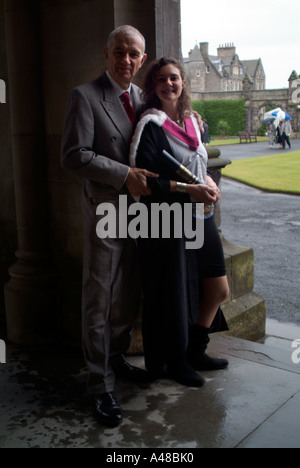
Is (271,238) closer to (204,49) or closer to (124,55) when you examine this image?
(124,55)

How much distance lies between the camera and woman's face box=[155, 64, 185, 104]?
2.59 metres

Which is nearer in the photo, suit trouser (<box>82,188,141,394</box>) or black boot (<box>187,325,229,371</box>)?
suit trouser (<box>82,188,141,394</box>)

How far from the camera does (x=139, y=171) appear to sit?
2504mm

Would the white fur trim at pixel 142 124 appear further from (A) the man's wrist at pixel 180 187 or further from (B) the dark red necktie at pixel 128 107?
(A) the man's wrist at pixel 180 187

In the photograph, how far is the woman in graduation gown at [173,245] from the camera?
2.58m

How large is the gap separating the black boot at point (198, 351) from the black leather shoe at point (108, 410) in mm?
599

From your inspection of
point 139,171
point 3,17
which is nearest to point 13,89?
point 3,17

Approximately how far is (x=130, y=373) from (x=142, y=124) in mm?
1353

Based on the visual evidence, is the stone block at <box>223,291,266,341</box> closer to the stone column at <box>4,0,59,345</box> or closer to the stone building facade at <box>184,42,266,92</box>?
the stone column at <box>4,0,59,345</box>
